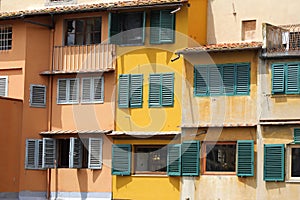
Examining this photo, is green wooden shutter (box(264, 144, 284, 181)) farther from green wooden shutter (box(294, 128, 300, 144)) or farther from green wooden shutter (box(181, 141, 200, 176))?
green wooden shutter (box(181, 141, 200, 176))

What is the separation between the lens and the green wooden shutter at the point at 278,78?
2866cm

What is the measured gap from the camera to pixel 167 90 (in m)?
31.2

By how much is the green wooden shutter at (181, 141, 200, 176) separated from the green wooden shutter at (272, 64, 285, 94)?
3523 millimetres

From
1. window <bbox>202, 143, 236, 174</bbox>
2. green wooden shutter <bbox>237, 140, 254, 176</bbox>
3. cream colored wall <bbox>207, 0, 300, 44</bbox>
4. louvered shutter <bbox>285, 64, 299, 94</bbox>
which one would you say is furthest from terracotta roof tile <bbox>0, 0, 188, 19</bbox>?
green wooden shutter <bbox>237, 140, 254, 176</bbox>

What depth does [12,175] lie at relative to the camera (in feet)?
108

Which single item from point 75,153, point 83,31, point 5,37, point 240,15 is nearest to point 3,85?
point 5,37

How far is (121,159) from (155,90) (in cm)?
294

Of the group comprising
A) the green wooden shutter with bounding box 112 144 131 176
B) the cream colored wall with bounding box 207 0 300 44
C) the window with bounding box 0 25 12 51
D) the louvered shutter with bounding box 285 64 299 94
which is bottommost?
the green wooden shutter with bounding box 112 144 131 176

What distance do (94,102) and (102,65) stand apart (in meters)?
1.49

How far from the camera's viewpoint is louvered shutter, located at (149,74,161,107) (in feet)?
103

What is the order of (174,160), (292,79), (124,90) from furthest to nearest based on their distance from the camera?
(124,90)
(174,160)
(292,79)

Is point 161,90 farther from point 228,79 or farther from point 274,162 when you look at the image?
point 274,162

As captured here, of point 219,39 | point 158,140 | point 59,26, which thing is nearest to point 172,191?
point 158,140

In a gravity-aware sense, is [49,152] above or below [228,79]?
below
